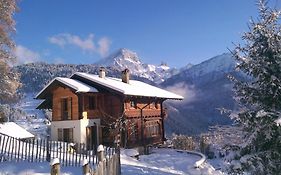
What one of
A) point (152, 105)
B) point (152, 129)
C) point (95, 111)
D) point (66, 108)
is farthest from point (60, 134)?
point (152, 105)

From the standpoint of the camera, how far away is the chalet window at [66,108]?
3259 centimetres

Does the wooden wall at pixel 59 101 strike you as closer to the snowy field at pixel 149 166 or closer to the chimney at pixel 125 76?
the snowy field at pixel 149 166

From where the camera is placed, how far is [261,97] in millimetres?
12656

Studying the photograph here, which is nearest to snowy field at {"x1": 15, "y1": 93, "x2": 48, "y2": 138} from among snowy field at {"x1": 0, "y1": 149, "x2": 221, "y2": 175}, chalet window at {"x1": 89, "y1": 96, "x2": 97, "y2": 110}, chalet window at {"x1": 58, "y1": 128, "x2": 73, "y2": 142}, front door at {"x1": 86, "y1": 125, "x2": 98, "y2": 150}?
chalet window at {"x1": 58, "y1": 128, "x2": 73, "y2": 142}

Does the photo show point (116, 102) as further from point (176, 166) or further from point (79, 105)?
point (176, 166)

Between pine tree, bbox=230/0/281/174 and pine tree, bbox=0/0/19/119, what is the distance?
15.5 meters

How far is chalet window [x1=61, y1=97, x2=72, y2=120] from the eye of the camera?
32.6m

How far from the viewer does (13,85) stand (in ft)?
Answer: 77.0

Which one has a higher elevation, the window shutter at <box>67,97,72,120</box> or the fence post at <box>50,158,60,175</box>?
the window shutter at <box>67,97,72,120</box>

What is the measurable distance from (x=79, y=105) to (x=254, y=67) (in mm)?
20957

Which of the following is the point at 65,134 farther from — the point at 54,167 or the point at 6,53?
the point at 54,167

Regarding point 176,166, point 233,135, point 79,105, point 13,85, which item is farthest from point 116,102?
point 233,135

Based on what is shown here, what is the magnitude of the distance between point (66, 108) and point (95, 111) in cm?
269

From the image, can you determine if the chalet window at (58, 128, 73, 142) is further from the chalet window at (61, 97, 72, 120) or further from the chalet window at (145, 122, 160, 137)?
the chalet window at (145, 122, 160, 137)
